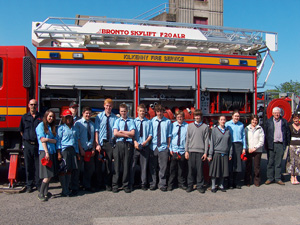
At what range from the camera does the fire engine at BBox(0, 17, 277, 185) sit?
6516mm

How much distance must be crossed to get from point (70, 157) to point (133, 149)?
121 cm

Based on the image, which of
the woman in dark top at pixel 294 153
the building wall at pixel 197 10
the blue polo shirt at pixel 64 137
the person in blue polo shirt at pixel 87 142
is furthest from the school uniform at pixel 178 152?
the building wall at pixel 197 10

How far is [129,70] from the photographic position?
23.2ft

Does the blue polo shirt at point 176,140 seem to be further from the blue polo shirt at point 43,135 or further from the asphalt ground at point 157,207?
the blue polo shirt at point 43,135

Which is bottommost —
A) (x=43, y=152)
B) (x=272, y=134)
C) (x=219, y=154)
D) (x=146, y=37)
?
(x=219, y=154)

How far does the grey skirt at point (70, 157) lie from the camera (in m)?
5.74

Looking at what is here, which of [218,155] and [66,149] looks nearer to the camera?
[66,149]

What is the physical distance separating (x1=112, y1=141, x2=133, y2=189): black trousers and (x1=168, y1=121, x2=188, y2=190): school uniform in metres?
0.86

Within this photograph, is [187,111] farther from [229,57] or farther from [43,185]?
[43,185]

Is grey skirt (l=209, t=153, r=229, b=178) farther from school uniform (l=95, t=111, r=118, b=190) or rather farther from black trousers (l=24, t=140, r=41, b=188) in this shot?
black trousers (l=24, t=140, r=41, b=188)

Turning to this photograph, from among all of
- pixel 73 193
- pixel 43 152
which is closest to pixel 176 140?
pixel 73 193

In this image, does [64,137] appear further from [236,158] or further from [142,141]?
[236,158]

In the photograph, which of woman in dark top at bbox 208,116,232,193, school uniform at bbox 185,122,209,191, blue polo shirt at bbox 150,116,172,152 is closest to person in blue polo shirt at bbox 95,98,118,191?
blue polo shirt at bbox 150,116,172,152

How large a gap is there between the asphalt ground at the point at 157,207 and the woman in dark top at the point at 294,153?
2.08 feet
